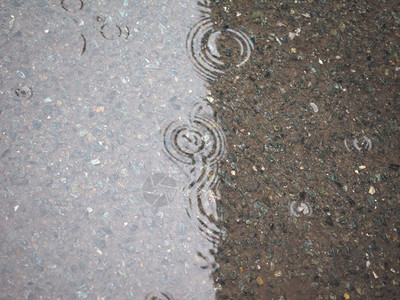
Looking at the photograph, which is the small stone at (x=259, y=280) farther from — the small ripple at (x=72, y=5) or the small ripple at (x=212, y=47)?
the small ripple at (x=72, y=5)

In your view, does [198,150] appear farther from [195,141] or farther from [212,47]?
[212,47]

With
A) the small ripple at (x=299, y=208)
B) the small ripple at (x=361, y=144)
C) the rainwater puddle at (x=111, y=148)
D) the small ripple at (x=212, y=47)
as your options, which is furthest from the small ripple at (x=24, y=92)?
the small ripple at (x=361, y=144)

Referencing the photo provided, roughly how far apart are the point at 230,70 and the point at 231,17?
1.01ft

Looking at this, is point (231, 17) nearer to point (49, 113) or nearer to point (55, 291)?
point (49, 113)

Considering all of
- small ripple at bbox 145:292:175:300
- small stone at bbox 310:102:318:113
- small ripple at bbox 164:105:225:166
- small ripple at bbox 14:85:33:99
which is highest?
small stone at bbox 310:102:318:113

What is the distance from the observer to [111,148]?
178 centimetres

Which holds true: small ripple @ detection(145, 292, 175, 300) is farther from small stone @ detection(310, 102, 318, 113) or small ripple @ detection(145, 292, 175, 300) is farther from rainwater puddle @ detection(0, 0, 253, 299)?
small stone @ detection(310, 102, 318, 113)

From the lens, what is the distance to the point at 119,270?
158cm

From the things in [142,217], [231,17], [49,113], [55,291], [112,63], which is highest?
[231,17]

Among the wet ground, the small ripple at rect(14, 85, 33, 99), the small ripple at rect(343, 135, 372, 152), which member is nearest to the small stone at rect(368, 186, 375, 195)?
the wet ground

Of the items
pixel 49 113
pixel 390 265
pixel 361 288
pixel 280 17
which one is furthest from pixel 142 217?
pixel 280 17

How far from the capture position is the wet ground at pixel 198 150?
63.3 inches

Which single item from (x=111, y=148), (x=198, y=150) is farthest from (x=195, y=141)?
(x=111, y=148)

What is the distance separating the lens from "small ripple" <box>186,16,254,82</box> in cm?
196
